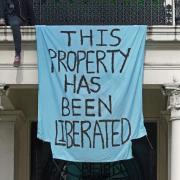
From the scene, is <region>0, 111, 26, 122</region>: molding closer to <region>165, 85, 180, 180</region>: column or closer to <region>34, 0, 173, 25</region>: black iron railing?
<region>34, 0, 173, 25</region>: black iron railing

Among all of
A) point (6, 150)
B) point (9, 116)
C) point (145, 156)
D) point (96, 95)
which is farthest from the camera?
point (145, 156)

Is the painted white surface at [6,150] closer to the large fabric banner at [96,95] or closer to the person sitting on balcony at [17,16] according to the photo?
the large fabric banner at [96,95]

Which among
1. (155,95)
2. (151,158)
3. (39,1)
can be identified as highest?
(39,1)

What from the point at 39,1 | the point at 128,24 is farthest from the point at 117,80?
the point at 39,1

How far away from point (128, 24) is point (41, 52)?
1.87 meters

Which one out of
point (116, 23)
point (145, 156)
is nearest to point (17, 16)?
point (116, 23)

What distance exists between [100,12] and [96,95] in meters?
1.78

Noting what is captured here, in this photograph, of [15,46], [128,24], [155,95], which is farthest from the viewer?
[155,95]

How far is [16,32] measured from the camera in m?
13.8

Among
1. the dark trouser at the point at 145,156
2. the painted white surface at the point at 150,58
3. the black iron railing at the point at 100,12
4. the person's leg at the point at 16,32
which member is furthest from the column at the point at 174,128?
the dark trouser at the point at 145,156

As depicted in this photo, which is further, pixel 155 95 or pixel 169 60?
pixel 155 95

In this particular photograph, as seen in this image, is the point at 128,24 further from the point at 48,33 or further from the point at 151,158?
the point at 151,158

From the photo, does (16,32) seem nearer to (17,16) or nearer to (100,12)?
(17,16)

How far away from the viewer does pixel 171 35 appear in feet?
45.8
